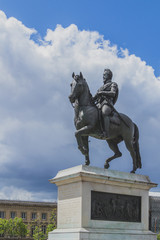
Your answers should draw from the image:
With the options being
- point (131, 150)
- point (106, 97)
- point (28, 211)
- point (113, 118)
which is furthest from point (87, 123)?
point (28, 211)

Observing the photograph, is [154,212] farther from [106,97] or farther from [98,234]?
[98,234]

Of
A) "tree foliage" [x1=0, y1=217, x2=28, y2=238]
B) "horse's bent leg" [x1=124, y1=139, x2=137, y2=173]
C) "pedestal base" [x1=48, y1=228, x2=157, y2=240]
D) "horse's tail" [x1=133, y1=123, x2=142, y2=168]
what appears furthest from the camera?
"tree foliage" [x1=0, y1=217, x2=28, y2=238]

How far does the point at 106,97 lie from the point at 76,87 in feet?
5.63

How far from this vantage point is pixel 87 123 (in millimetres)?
17469

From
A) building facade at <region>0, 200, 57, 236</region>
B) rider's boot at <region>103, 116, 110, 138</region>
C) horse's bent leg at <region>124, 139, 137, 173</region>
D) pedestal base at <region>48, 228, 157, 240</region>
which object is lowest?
building facade at <region>0, 200, 57, 236</region>

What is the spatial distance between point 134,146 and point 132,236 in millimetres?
4330

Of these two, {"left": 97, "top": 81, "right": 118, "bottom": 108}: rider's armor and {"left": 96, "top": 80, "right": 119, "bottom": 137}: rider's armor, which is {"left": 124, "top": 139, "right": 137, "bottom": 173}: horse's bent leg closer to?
{"left": 96, "top": 80, "right": 119, "bottom": 137}: rider's armor

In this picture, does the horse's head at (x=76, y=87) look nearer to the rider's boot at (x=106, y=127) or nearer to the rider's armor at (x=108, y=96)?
the rider's armor at (x=108, y=96)

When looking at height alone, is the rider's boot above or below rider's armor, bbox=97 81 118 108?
below

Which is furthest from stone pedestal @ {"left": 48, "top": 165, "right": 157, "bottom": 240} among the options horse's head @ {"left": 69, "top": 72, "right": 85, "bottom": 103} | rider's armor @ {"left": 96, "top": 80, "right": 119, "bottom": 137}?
horse's head @ {"left": 69, "top": 72, "right": 85, "bottom": 103}

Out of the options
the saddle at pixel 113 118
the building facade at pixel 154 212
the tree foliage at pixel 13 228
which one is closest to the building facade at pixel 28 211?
the tree foliage at pixel 13 228

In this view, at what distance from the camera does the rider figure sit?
1772 cm

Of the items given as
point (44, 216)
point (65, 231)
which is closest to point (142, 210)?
point (65, 231)

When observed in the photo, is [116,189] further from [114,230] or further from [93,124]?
[93,124]
